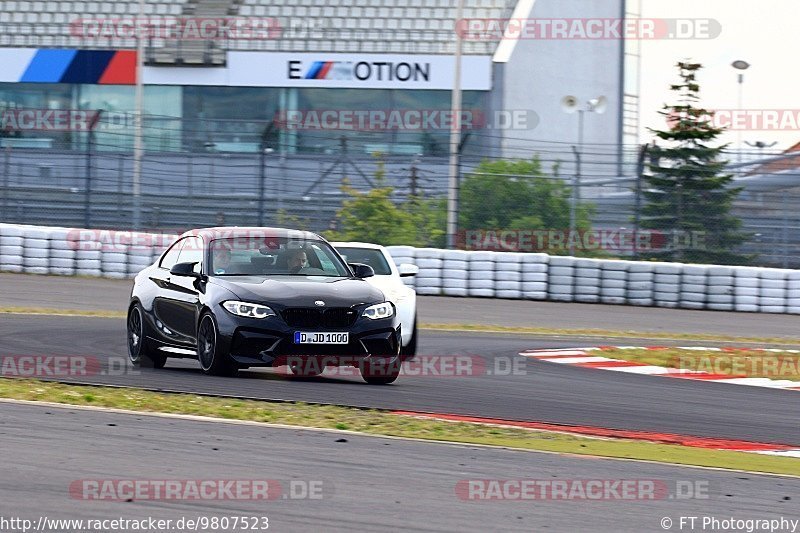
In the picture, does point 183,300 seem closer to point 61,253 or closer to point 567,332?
point 567,332

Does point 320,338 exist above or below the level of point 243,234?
below

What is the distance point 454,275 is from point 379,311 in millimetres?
11063

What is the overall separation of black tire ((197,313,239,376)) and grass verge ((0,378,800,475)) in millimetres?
979

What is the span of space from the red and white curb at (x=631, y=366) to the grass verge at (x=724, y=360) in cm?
17

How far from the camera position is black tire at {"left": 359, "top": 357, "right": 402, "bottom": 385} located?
9.80m

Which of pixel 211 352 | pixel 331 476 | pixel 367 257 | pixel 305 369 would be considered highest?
pixel 367 257

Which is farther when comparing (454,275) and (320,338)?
(454,275)

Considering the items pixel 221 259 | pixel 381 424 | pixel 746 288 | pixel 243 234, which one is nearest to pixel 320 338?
pixel 221 259

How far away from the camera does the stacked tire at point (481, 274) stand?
20.8 m

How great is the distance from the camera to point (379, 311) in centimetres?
977

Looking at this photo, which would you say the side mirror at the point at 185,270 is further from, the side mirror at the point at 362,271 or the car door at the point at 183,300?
the side mirror at the point at 362,271

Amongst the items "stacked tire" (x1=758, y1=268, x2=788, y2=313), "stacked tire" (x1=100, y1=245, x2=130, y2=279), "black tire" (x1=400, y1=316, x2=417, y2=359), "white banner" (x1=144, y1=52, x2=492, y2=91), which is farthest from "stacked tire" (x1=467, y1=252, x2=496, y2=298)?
"white banner" (x1=144, y1=52, x2=492, y2=91)

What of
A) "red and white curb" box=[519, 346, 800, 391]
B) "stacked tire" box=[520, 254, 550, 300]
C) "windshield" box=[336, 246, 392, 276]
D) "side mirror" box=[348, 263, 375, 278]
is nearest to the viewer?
"side mirror" box=[348, 263, 375, 278]

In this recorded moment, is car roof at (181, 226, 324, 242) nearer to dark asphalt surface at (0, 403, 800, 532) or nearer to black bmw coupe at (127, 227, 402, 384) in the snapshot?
black bmw coupe at (127, 227, 402, 384)
